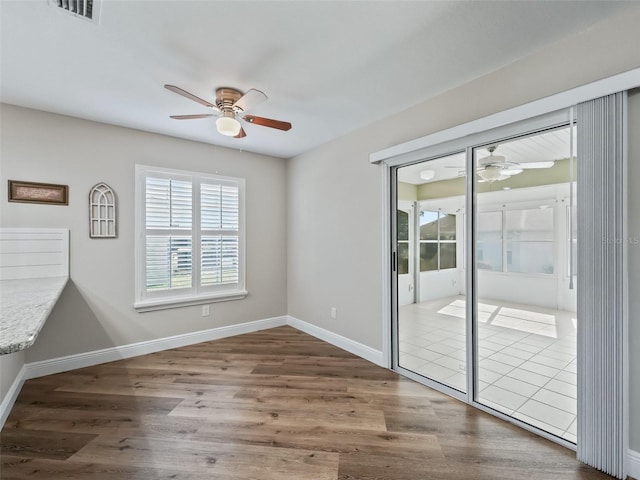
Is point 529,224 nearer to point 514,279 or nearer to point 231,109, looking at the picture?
point 514,279

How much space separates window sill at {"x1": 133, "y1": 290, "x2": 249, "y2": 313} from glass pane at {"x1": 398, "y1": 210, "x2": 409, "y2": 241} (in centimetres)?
221

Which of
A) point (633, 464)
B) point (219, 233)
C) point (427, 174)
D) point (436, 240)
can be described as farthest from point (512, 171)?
point (219, 233)

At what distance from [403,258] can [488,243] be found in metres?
0.94

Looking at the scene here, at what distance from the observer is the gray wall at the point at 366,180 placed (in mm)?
1699

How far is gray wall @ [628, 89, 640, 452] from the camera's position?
157 cm

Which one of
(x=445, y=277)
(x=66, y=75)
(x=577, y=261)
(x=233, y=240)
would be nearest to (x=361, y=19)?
(x=577, y=261)

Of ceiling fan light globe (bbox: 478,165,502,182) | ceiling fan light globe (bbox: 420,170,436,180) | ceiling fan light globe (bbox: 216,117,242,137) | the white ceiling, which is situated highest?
the white ceiling

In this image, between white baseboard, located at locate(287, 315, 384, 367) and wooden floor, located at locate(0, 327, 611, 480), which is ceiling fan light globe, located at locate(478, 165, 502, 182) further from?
white baseboard, located at locate(287, 315, 384, 367)

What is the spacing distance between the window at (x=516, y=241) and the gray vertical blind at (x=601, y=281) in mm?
632

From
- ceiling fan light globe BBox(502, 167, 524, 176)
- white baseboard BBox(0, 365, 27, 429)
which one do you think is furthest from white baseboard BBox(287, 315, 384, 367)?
white baseboard BBox(0, 365, 27, 429)

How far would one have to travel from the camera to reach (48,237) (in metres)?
2.79

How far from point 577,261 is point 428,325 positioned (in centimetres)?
210

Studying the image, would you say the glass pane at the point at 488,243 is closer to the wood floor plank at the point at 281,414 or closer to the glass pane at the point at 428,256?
the glass pane at the point at 428,256

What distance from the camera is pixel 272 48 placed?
6.19 feet
